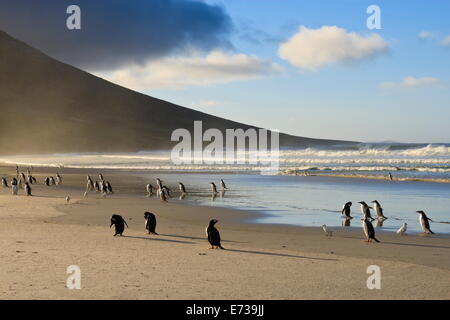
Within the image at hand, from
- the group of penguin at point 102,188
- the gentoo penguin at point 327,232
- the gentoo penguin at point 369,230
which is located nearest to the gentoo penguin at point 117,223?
the gentoo penguin at point 327,232

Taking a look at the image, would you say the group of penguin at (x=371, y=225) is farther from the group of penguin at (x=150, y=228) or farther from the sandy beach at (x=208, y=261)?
the group of penguin at (x=150, y=228)

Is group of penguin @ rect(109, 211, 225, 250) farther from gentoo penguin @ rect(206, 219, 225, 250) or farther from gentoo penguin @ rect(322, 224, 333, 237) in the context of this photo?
gentoo penguin @ rect(322, 224, 333, 237)

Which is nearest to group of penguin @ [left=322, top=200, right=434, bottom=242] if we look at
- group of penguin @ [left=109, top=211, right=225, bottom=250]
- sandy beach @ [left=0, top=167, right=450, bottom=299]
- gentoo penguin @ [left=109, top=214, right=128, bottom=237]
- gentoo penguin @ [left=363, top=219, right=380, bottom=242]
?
gentoo penguin @ [left=363, top=219, right=380, bottom=242]

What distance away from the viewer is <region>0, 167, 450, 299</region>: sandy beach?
6.43 meters

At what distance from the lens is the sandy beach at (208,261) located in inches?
253

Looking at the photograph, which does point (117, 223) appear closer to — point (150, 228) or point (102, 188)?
point (150, 228)

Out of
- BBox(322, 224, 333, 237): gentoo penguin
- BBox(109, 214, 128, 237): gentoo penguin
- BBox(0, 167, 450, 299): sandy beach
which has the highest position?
BBox(109, 214, 128, 237): gentoo penguin

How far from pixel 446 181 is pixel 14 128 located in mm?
57913

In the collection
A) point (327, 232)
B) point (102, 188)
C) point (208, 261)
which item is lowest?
point (208, 261)

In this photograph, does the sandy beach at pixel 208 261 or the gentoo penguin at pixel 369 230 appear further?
the gentoo penguin at pixel 369 230

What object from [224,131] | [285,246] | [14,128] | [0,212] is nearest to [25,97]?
[14,128]

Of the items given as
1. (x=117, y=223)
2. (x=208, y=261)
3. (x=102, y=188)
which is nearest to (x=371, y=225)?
(x=208, y=261)

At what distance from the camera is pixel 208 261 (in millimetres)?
8141
